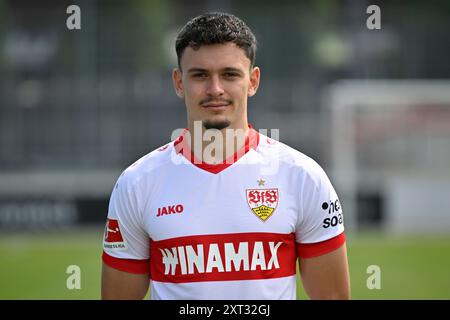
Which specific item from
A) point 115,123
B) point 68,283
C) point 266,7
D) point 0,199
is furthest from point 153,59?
point 68,283

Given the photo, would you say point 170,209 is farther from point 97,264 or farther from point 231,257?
point 97,264

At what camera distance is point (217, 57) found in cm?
273

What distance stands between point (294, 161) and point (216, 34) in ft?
1.83

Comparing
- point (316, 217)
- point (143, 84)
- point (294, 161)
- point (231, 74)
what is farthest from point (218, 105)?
point (143, 84)

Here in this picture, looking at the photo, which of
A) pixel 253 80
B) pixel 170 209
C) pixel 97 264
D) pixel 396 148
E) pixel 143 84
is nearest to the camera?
pixel 170 209

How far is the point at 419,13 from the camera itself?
1944 centimetres

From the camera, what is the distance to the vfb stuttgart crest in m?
2.77

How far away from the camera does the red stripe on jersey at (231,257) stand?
273 centimetres

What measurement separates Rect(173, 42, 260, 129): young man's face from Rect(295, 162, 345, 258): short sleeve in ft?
1.21

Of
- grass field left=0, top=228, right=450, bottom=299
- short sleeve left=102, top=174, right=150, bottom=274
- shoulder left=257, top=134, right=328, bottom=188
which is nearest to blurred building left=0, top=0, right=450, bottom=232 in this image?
grass field left=0, top=228, right=450, bottom=299

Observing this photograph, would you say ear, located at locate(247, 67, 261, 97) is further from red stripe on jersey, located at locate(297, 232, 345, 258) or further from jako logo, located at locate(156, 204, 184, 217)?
red stripe on jersey, located at locate(297, 232, 345, 258)

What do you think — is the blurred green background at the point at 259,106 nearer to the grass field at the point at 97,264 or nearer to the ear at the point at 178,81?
the grass field at the point at 97,264

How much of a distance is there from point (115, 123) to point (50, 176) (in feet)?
6.31

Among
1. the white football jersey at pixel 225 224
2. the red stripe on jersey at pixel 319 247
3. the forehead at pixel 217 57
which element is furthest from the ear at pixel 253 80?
the red stripe on jersey at pixel 319 247
